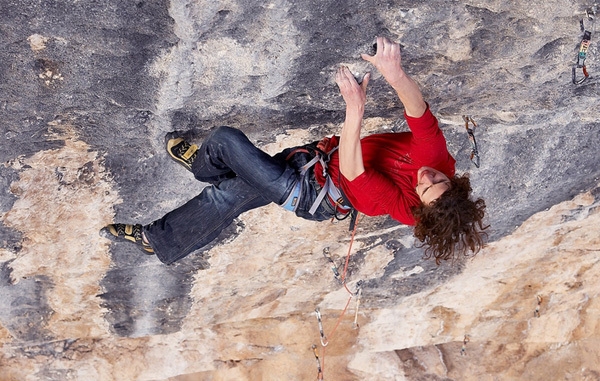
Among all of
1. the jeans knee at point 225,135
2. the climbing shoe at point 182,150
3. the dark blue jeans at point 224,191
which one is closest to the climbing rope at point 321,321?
the dark blue jeans at point 224,191

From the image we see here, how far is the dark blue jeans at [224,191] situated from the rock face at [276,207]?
0.19 metres

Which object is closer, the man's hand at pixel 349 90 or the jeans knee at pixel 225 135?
the man's hand at pixel 349 90

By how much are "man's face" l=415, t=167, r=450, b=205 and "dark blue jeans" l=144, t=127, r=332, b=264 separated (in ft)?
1.33

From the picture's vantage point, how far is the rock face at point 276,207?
2160mm

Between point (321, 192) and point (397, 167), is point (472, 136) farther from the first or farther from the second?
point (321, 192)

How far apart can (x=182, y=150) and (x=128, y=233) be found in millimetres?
444

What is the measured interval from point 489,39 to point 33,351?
336 cm

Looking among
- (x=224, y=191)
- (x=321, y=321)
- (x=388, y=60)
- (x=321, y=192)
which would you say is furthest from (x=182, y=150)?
(x=321, y=321)

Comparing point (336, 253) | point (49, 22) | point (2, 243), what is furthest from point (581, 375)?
point (49, 22)

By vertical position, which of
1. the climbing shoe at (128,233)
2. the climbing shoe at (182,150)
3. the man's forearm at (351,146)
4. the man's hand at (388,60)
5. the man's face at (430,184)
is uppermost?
the man's hand at (388,60)

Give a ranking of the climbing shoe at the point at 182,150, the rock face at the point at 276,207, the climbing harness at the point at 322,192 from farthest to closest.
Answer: the climbing shoe at the point at 182,150
the climbing harness at the point at 322,192
the rock face at the point at 276,207

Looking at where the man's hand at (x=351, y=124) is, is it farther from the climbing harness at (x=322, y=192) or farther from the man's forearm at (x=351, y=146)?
the climbing harness at (x=322, y=192)

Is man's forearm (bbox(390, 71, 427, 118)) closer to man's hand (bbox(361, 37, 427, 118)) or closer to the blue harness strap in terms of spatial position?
man's hand (bbox(361, 37, 427, 118))

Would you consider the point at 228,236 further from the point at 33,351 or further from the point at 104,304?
the point at 33,351
